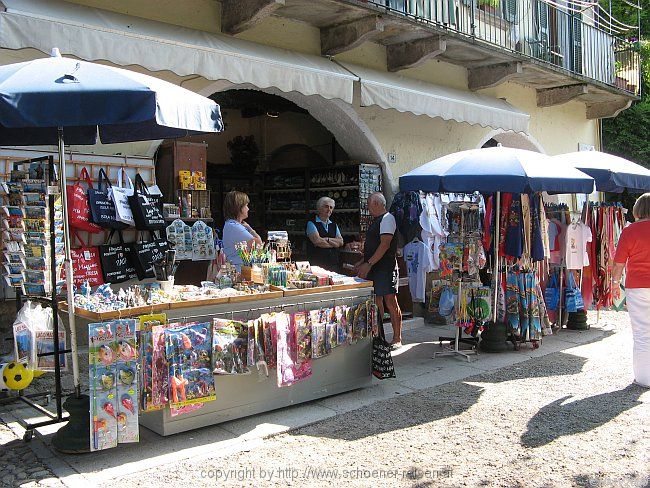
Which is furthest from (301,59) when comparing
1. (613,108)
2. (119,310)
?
(613,108)

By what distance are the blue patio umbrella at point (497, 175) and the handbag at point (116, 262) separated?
9.90ft

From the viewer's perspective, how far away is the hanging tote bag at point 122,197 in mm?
6281

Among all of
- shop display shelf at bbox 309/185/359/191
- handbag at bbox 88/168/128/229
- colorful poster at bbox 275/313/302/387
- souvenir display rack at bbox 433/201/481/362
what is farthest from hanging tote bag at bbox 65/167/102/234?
shop display shelf at bbox 309/185/359/191

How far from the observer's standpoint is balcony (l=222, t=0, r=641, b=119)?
7.98 m

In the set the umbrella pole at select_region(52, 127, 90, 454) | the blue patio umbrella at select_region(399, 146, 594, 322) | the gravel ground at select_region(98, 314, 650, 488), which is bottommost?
the gravel ground at select_region(98, 314, 650, 488)

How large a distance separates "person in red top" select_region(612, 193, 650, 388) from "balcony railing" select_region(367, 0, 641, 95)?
3.76 metres

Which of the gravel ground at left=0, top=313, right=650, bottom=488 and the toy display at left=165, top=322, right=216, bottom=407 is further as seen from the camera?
the toy display at left=165, top=322, right=216, bottom=407

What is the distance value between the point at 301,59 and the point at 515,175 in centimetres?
299

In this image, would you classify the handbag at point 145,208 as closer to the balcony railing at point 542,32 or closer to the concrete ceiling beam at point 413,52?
the balcony railing at point 542,32

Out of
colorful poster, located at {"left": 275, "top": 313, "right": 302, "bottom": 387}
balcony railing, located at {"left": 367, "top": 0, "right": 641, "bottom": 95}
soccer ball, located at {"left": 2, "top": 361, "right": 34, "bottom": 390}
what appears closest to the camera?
soccer ball, located at {"left": 2, "top": 361, "right": 34, "bottom": 390}

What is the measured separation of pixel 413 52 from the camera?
925cm

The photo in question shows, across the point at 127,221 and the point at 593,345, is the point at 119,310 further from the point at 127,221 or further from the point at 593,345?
the point at 593,345

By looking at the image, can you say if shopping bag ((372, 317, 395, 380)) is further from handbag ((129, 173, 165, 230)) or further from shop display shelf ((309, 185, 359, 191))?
shop display shelf ((309, 185, 359, 191))

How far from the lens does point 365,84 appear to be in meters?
7.89
